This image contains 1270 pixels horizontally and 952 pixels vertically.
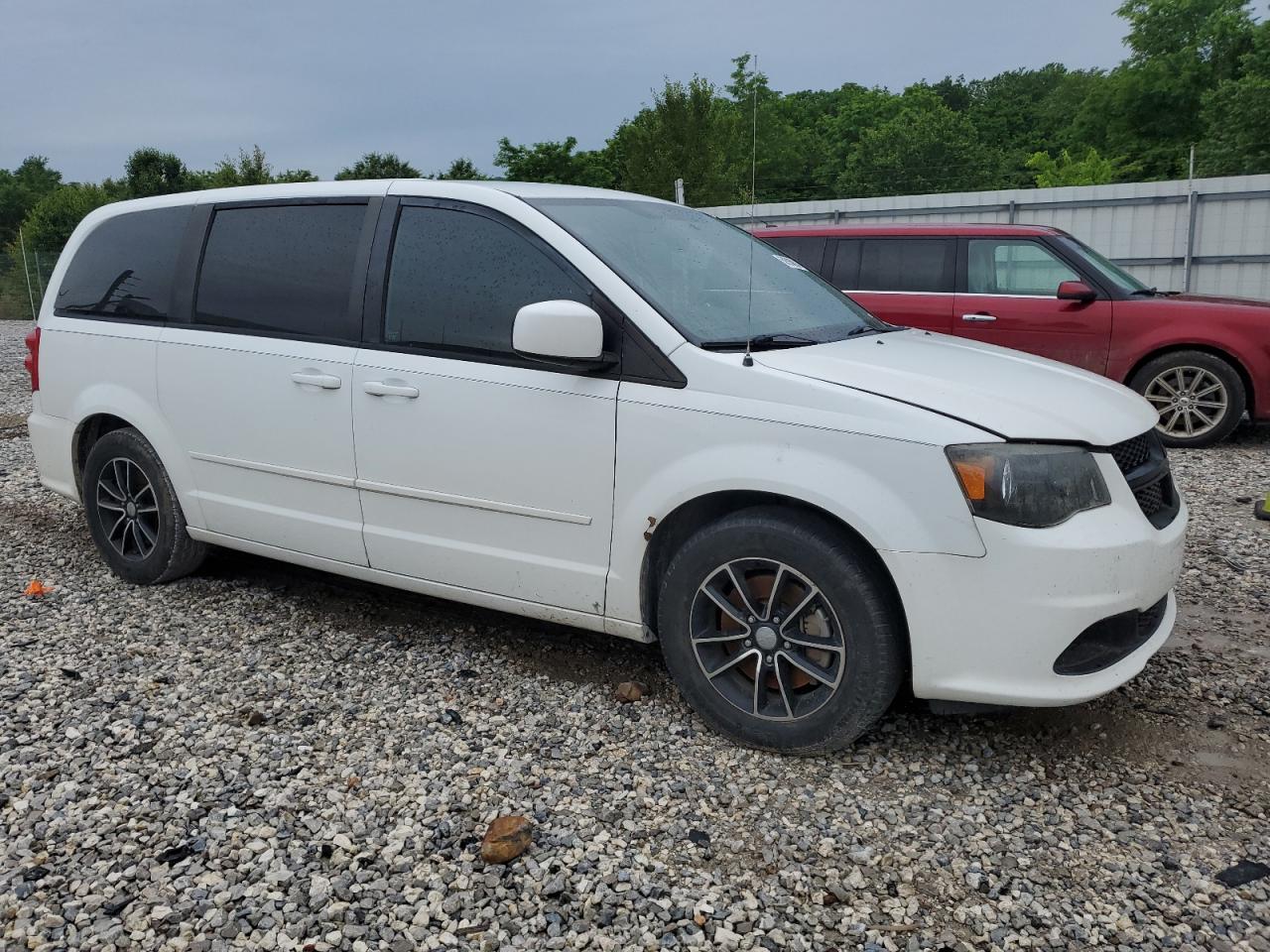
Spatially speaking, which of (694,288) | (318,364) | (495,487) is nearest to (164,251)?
(318,364)

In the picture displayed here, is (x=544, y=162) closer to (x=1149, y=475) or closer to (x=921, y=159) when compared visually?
(x=921, y=159)

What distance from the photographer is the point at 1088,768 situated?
3.37m

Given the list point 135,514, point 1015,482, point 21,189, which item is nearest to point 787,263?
point 1015,482

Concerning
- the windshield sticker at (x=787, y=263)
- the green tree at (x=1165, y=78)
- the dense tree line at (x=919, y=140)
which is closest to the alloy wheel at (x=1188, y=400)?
the windshield sticker at (x=787, y=263)

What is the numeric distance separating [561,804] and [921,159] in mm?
59762

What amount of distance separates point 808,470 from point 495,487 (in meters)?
1.21

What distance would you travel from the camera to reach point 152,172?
1614 inches

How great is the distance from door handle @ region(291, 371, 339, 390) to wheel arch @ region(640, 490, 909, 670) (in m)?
1.51

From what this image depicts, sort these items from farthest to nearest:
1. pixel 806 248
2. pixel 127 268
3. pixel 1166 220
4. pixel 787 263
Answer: pixel 1166 220 < pixel 806 248 < pixel 127 268 < pixel 787 263

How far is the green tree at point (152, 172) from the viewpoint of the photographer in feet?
133

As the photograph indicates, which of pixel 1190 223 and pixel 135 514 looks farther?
pixel 1190 223

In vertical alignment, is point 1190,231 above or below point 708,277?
above

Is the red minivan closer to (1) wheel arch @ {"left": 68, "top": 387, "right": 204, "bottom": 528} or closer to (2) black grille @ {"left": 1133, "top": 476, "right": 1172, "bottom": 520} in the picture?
(1) wheel arch @ {"left": 68, "top": 387, "right": 204, "bottom": 528}

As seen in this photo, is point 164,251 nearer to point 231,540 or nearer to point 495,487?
point 231,540
